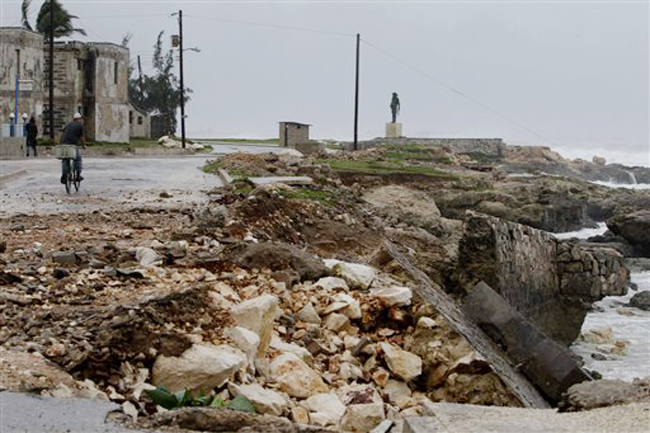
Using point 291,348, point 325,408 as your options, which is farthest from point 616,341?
point 325,408

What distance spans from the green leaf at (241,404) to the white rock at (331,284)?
2.82 m

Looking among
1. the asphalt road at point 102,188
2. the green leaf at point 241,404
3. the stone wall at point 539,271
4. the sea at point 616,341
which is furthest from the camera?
the asphalt road at point 102,188

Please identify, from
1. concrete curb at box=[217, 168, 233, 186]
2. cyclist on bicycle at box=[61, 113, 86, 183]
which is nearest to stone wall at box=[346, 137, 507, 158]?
concrete curb at box=[217, 168, 233, 186]

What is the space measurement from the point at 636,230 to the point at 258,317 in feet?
76.3

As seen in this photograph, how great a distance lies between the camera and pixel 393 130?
66500 mm

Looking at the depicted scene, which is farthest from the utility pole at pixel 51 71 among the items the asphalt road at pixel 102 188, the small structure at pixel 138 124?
the asphalt road at pixel 102 188

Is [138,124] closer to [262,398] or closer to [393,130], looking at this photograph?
[393,130]

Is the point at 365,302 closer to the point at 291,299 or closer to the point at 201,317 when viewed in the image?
the point at 291,299

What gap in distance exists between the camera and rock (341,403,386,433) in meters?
5.84

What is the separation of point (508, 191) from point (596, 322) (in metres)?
15.4

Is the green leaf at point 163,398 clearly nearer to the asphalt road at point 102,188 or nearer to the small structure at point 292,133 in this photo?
the asphalt road at point 102,188

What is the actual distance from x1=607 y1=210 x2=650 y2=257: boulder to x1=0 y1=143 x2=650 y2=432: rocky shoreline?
47.3ft

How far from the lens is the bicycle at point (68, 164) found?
16.8 meters

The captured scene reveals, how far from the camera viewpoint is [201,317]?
6645mm
